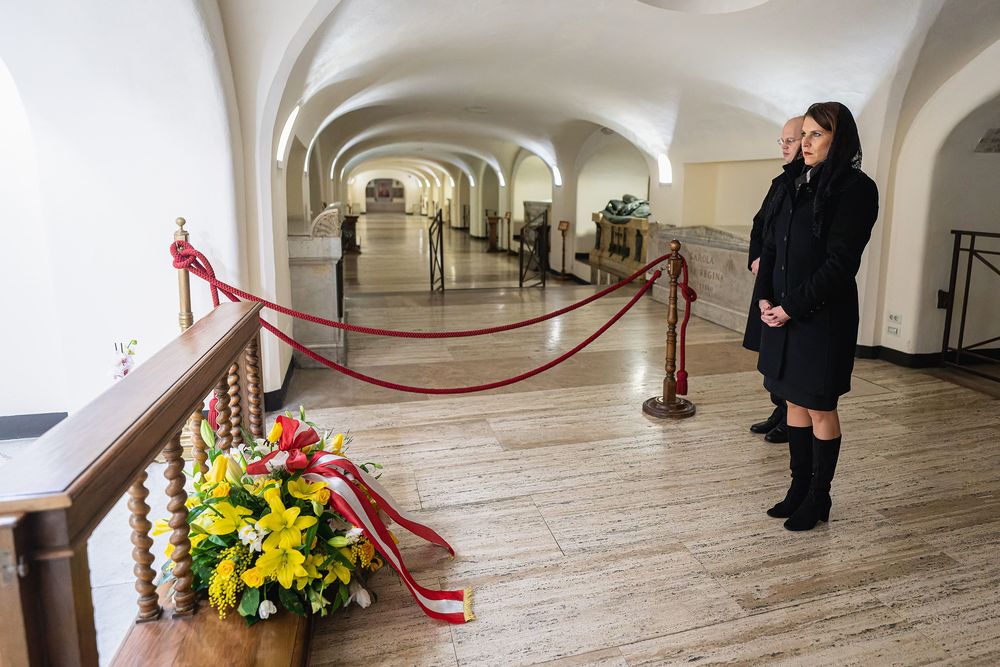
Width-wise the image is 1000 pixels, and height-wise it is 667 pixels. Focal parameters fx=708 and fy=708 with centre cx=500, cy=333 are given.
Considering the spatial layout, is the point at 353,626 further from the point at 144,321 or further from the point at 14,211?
the point at 14,211

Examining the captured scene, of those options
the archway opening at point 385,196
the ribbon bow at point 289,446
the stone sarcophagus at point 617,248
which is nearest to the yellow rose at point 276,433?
the ribbon bow at point 289,446

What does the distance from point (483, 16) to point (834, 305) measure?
432 centimetres

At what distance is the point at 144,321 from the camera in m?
4.64

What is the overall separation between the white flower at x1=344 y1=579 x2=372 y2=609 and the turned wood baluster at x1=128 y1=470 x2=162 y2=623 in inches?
27.8

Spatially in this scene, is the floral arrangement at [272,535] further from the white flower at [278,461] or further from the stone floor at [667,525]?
the stone floor at [667,525]

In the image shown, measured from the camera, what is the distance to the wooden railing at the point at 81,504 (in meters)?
1.12

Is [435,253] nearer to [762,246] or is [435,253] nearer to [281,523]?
[762,246]

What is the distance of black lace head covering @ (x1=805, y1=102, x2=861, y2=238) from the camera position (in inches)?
107

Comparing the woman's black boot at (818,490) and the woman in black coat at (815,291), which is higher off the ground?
the woman in black coat at (815,291)

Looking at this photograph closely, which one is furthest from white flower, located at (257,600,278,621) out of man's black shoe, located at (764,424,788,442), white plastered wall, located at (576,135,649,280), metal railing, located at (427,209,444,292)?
white plastered wall, located at (576,135,649,280)

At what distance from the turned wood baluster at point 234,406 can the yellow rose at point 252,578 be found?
613mm

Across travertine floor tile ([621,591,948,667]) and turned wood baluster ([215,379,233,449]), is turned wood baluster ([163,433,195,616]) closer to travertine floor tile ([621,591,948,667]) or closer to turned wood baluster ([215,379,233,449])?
turned wood baluster ([215,379,233,449])

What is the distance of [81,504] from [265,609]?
3.75 feet

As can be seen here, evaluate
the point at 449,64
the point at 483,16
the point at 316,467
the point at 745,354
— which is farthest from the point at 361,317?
the point at 316,467
